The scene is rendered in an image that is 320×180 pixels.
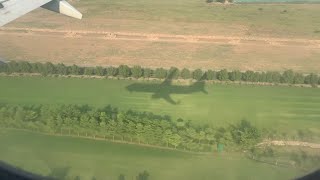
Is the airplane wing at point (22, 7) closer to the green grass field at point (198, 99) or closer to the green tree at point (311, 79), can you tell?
the green grass field at point (198, 99)

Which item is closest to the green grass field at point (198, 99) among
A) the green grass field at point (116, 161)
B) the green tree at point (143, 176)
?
the green grass field at point (116, 161)

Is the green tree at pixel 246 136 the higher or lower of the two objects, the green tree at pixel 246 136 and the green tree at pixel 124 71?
the lower

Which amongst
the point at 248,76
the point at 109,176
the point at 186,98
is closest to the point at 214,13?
the point at 248,76

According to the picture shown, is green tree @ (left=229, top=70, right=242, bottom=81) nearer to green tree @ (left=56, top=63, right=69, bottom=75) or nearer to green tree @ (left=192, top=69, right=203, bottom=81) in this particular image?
green tree @ (left=192, top=69, right=203, bottom=81)

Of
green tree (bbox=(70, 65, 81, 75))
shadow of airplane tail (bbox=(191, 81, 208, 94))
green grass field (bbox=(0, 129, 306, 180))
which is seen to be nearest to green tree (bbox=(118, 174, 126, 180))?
green grass field (bbox=(0, 129, 306, 180))

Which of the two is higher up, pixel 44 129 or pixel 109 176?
pixel 44 129

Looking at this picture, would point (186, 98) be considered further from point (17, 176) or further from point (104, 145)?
point (17, 176)
